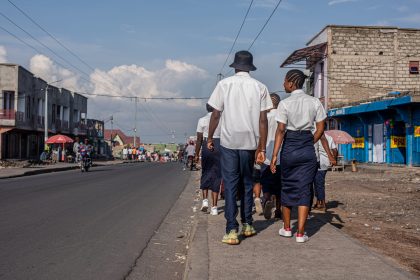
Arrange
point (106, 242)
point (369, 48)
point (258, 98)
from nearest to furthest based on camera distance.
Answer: point (258, 98) < point (106, 242) < point (369, 48)

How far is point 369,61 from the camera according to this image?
1503 inches

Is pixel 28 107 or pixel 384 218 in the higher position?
pixel 28 107

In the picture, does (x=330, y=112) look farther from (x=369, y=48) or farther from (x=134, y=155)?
(x=134, y=155)

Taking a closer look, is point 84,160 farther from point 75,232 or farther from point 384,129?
point 75,232

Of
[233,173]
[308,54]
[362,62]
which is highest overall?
[308,54]

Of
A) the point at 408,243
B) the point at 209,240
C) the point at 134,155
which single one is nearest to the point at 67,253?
the point at 209,240

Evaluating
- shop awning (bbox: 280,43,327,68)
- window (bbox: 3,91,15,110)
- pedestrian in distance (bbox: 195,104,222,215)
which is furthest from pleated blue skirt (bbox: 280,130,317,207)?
window (bbox: 3,91,15,110)

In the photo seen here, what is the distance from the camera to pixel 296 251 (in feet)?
17.1

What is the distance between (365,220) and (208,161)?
304 cm

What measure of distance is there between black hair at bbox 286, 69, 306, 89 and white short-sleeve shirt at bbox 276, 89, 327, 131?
250mm

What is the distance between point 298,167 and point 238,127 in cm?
80

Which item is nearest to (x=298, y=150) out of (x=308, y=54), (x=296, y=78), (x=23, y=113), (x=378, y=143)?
(x=296, y=78)

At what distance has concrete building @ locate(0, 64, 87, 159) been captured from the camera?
144 ft

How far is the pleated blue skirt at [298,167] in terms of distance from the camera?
5.77 m
